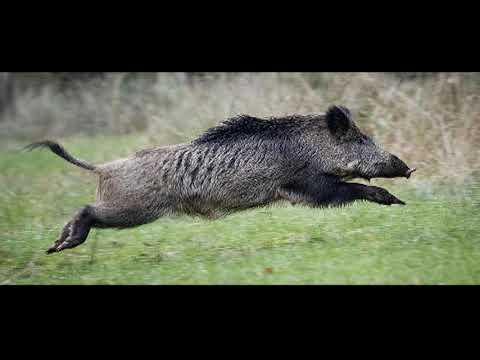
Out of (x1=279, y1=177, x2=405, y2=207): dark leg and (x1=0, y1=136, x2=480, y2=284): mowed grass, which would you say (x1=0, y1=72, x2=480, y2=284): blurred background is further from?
(x1=279, y1=177, x2=405, y2=207): dark leg

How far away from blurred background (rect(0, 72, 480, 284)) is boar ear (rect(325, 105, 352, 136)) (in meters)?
1.10

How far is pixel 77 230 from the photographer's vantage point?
614 cm

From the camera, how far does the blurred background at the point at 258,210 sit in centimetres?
620

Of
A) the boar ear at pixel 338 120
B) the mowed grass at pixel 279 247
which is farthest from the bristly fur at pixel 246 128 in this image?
the mowed grass at pixel 279 247

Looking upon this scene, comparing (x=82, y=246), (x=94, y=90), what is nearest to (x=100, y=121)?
(x=94, y=90)

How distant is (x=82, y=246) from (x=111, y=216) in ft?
4.57

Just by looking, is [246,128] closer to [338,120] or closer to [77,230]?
[338,120]

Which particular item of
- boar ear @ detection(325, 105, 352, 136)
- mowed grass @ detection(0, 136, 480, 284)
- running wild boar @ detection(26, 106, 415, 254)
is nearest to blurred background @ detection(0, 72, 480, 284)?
mowed grass @ detection(0, 136, 480, 284)

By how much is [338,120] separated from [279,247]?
1.40 meters

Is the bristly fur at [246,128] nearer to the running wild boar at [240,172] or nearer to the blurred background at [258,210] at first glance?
the running wild boar at [240,172]

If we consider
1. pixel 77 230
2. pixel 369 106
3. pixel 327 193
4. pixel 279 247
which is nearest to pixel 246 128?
pixel 327 193

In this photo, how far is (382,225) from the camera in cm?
727

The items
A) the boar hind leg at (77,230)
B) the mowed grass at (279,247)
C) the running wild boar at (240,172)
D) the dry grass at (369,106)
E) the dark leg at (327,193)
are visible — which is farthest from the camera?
the dry grass at (369,106)

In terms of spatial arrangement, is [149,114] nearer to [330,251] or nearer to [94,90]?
[94,90]
